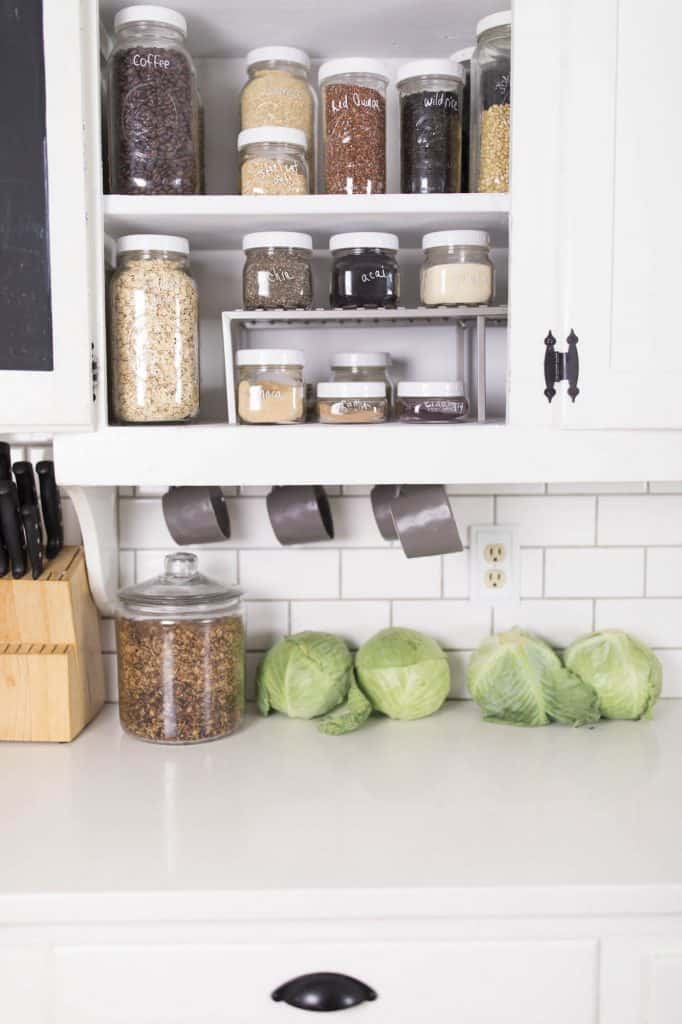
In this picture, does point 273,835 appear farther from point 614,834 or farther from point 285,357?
point 285,357

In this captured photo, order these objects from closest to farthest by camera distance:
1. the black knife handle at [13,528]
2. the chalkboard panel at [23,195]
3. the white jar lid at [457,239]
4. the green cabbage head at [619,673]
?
the chalkboard panel at [23,195] → the white jar lid at [457,239] → the black knife handle at [13,528] → the green cabbage head at [619,673]

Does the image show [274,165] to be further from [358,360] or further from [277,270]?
[358,360]

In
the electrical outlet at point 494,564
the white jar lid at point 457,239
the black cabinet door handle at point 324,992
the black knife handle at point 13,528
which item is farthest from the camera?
the electrical outlet at point 494,564

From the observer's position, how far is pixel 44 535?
1.66 meters

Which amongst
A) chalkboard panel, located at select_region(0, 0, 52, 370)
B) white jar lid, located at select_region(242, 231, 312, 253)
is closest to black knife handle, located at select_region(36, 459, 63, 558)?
chalkboard panel, located at select_region(0, 0, 52, 370)

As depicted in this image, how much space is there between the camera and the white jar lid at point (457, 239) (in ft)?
4.44

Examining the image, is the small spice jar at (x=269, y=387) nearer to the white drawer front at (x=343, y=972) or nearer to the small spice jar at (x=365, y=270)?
the small spice jar at (x=365, y=270)

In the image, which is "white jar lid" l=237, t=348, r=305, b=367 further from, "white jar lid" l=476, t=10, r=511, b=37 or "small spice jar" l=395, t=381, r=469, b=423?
"white jar lid" l=476, t=10, r=511, b=37

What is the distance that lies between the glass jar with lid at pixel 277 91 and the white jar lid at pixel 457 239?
0.24 meters

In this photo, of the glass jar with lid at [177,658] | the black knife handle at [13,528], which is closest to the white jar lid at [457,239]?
the glass jar with lid at [177,658]

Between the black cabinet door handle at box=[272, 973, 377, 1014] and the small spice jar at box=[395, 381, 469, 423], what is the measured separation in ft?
2.44

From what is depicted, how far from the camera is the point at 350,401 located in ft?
4.50

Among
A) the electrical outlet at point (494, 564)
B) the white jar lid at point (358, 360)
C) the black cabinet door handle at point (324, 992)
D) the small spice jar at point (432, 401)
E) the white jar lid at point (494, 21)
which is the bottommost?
the black cabinet door handle at point (324, 992)

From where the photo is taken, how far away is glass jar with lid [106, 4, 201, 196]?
1.33 metres
